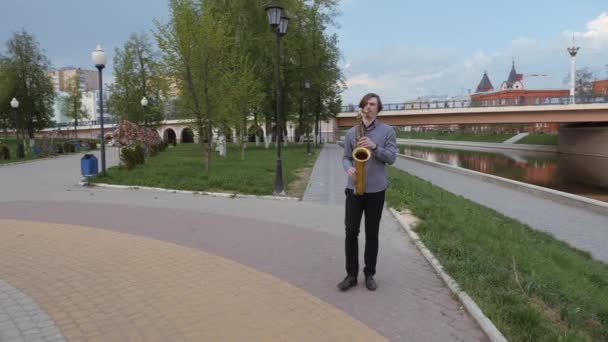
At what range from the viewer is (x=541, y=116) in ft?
144

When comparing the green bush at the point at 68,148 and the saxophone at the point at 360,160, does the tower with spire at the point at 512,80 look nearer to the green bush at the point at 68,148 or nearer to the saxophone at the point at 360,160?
the green bush at the point at 68,148

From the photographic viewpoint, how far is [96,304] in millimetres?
4109

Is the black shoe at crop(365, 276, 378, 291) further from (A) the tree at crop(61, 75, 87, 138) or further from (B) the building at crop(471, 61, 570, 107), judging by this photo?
(A) the tree at crop(61, 75, 87, 138)

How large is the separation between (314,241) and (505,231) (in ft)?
12.4

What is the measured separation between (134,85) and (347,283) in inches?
1706

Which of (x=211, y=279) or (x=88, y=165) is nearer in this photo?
(x=211, y=279)

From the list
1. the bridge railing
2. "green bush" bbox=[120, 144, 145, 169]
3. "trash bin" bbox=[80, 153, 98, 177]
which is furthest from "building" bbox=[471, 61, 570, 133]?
"trash bin" bbox=[80, 153, 98, 177]

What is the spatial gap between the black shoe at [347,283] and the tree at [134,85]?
39.7m

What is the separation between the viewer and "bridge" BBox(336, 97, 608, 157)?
4138 centimetres

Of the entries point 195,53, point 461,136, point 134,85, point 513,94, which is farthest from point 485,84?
point 195,53

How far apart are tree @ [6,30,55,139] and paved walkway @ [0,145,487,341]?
1567 inches

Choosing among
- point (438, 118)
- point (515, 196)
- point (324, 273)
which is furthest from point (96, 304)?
point (438, 118)

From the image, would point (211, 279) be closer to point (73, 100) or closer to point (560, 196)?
point (560, 196)

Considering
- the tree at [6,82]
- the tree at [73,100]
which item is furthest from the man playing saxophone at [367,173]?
the tree at [73,100]
